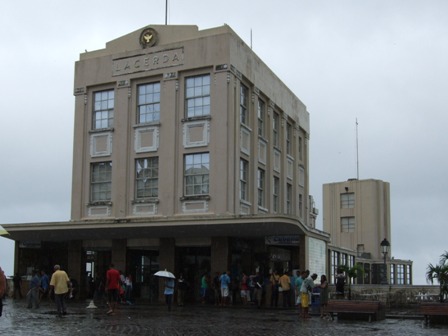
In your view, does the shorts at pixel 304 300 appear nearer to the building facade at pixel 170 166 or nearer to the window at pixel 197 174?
the building facade at pixel 170 166

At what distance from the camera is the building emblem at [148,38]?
3600 cm

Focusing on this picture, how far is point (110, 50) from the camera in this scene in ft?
123

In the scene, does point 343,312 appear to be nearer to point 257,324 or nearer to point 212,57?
point 257,324

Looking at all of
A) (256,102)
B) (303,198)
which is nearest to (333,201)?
(303,198)

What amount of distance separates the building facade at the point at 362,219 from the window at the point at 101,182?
33.3 meters

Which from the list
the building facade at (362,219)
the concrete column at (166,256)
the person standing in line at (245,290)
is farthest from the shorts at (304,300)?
the building facade at (362,219)

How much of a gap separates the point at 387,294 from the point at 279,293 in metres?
4.79

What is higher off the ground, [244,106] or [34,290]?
[244,106]

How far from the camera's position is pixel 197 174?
34000mm

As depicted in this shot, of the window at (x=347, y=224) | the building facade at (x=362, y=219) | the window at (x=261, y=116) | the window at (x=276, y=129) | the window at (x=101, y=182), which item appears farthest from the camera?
the window at (x=347, y=224)

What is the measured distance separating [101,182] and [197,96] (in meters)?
6.64

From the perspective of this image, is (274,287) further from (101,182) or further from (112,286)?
(101,182)

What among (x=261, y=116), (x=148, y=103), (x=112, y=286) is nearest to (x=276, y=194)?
(x=261, y=116)

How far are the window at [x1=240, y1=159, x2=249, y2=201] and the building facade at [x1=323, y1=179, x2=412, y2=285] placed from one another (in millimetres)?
31160
